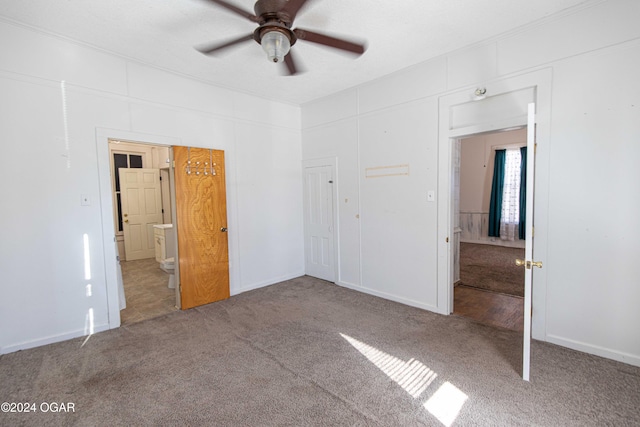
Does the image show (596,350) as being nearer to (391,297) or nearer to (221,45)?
(391,297)

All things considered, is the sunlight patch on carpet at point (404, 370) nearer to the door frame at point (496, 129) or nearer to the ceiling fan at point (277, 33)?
the door frame at point (496, 129)

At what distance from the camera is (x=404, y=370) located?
93.3 inches

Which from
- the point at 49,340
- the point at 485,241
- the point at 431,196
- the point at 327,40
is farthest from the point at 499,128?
the point at 485,241

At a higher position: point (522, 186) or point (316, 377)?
point (522, 186)

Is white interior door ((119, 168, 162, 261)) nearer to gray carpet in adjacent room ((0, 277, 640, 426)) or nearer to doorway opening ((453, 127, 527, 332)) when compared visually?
gray carpet in adjacent room ((0, 277, 640, 426))

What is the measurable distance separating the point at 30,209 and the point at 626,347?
5382mm

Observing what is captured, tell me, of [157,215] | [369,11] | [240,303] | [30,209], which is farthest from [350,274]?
[157,215]

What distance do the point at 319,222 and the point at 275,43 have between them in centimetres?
309

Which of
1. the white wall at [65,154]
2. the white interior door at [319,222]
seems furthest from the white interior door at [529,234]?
the white wall at [65,154]

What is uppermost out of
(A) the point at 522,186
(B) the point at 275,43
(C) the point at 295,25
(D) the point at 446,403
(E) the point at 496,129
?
(C) the point at 295,25

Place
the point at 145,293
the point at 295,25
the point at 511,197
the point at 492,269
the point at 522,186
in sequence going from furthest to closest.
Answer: the point at 511,197 < the point at 522,186 < the point at 492,269 < the point at 145,293 < the point at 295,25

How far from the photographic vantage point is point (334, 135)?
14.8 feet

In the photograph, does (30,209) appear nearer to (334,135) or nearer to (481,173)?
(334,135)

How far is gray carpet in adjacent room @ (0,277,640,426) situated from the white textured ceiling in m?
2.66
